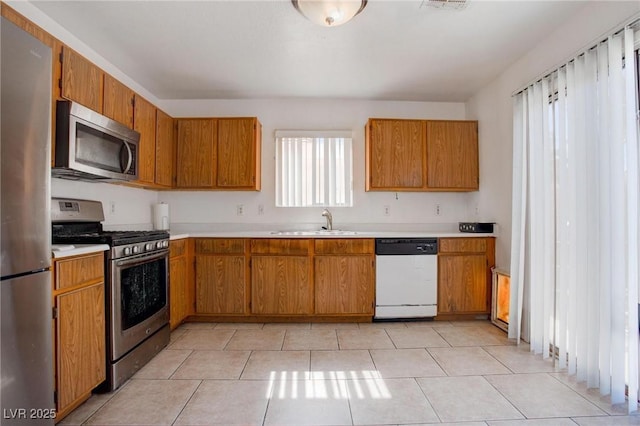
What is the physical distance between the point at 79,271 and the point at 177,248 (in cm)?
120

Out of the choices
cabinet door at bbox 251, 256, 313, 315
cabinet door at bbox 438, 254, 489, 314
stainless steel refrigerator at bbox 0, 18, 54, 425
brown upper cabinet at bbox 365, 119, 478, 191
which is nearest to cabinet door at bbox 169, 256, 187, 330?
cabinet door at bbox 251, 256, 313, 315

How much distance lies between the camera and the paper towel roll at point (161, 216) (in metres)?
3.51

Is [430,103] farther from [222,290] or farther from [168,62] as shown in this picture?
[222,290]

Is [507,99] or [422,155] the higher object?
[507,99]

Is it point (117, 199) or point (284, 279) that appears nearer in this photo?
point (117, 199)

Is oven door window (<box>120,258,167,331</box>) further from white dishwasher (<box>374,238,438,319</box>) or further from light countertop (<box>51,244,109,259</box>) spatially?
white dishwasher (<box>374,238,438,319</box>)

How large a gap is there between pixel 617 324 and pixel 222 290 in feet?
9.68

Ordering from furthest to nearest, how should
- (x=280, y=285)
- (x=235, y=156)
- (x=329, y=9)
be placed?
(x=235, y=156) < (x=280, y=285) < (x=329, y=9)

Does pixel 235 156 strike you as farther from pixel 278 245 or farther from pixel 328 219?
pixel 328 219

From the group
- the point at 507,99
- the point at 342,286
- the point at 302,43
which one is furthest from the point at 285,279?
the point at 507,99

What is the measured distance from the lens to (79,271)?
68.9 inches

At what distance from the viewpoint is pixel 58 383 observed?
1.60 metres

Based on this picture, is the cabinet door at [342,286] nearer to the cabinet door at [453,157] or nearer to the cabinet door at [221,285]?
the cabinet door at [221,285]

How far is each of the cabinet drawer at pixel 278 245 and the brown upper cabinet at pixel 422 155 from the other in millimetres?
1022
